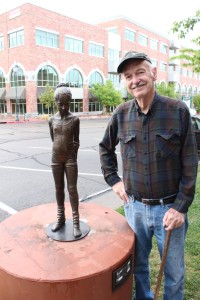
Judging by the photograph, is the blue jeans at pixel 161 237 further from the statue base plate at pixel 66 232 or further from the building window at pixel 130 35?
the building window at pixel 130 35

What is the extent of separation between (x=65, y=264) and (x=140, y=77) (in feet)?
5.16

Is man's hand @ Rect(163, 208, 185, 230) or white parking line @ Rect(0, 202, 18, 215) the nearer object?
man's hand @ Rect(163, 208, 185, 230)

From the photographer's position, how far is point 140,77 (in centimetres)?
216

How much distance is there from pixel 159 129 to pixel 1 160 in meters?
8.08

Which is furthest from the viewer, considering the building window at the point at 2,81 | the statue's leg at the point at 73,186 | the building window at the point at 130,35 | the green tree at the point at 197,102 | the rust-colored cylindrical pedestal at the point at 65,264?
the green tree at the point at 197,102

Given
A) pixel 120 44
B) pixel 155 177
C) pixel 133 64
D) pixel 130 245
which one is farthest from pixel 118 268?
pixel 120 44

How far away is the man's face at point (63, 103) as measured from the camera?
2342mm

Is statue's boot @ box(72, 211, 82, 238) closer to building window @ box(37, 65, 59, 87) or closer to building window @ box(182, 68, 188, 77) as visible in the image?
building window @ box(37, 65, 59, 87)

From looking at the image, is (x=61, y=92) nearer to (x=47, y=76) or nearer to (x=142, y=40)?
(x=47, y=76)

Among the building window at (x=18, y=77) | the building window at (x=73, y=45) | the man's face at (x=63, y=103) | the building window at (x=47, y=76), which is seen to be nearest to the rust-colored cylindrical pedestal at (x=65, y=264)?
the man's face at (x=63, y=103)

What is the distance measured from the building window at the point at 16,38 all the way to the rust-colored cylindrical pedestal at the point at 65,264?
31.7 m

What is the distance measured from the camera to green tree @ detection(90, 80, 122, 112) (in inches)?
1426

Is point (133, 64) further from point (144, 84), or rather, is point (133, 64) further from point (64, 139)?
point (64, 139)

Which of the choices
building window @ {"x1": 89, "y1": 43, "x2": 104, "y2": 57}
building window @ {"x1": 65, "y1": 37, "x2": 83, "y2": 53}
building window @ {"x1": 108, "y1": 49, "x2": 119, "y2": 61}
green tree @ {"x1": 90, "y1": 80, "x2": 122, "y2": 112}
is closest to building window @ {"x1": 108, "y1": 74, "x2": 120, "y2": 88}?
building window @ {"x1": 108, "y1": 49, "x2": 119, "y2": 61}
